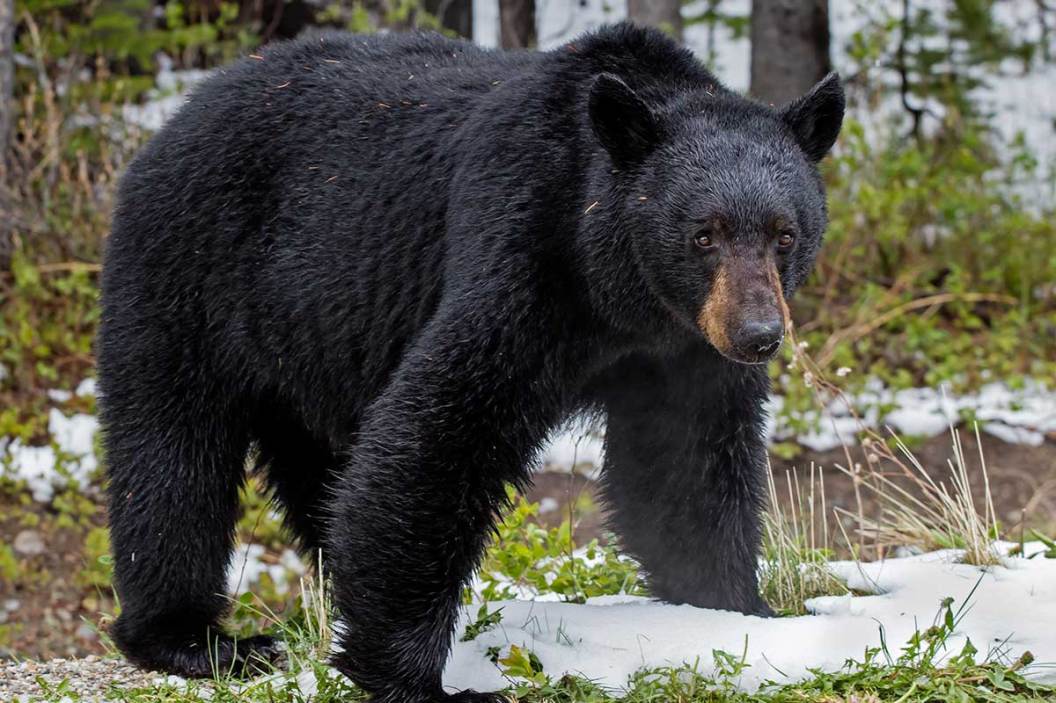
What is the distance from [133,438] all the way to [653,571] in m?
1.81

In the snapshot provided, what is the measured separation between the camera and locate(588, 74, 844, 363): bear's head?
3648 mm

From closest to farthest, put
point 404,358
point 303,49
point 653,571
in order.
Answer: point 404,358 → point 653,571 → point 303,49

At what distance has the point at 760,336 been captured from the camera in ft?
11.4

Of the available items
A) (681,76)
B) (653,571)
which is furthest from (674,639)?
(681,76)

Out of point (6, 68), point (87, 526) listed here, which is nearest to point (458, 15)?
point (6, 68)

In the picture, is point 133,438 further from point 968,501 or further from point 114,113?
point 114,113

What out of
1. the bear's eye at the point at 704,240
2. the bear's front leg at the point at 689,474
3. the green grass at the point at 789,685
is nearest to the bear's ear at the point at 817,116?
the bear's eye at the point at 704,240

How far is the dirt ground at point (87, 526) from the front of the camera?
7641mm

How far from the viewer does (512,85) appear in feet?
14.0

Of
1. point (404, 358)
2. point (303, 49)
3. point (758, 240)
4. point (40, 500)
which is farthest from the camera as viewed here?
point (40, 500)

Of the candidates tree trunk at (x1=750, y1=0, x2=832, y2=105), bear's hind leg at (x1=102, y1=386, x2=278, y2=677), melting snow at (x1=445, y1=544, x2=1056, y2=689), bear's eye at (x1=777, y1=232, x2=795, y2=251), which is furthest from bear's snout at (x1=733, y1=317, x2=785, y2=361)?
tree trunk at (x1=750, y1=0, x2=832, y2=105)

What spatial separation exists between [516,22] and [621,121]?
8123 millimetres

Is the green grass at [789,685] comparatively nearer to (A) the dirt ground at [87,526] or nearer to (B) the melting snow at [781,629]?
(B) the melting snow at [781,629]

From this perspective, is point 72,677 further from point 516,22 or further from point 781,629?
point 516,22
